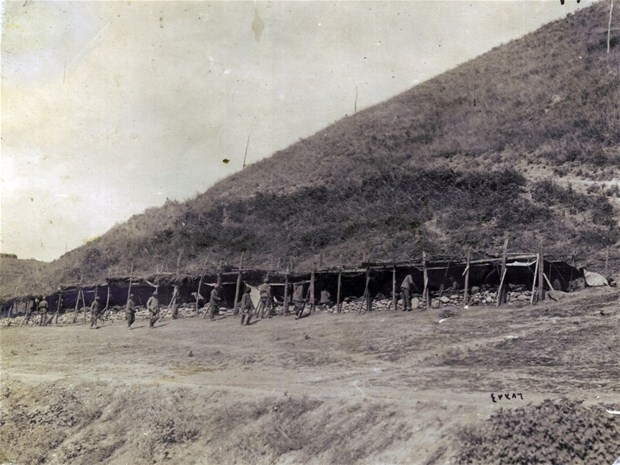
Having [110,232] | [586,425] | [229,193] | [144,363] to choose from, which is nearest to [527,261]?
[586,425]

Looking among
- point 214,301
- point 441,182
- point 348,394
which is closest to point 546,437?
point 348,394

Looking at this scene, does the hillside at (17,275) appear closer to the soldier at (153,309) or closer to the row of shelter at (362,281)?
the row of shelter at (362,281)

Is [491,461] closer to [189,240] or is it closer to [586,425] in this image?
[586,425]

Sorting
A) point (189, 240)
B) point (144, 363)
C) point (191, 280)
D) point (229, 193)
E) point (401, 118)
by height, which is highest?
point (401, 118)

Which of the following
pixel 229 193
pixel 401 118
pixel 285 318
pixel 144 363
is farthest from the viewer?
pixel 401 118

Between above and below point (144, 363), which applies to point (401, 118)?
above
